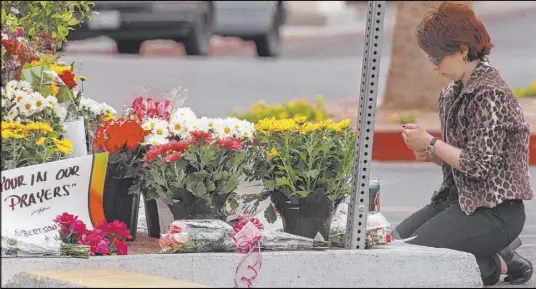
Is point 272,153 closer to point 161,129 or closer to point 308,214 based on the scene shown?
point 308,214

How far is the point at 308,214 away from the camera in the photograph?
5.50m

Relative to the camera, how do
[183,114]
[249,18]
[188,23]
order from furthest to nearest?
[249,18], [188,23], [183,114]

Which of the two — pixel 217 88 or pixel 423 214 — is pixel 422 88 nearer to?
pixel 217 88

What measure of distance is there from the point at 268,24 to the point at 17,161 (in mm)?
15020

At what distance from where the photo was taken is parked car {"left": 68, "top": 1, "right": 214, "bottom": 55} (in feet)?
59.6

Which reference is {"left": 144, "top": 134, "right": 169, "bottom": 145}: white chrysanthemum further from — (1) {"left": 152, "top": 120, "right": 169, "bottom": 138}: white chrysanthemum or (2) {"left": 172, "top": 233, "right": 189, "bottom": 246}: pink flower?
(2) {"left": 172, "top": 233, "right": 189, "bottom": 246}: pink flower

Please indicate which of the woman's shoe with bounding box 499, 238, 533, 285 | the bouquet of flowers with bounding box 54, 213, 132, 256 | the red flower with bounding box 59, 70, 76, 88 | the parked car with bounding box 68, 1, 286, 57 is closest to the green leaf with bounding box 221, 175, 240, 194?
the bouquet of flowers with bounding box 54, 213, 132, 256

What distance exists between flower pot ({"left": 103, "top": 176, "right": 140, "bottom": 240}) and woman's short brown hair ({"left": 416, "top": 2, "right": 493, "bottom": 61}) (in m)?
1.36

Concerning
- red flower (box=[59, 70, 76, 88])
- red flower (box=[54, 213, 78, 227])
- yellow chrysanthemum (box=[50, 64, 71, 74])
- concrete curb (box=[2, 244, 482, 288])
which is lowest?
concrete curb (box=[2, 244, 482, 288])

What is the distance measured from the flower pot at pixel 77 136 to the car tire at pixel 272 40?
14.7 meters

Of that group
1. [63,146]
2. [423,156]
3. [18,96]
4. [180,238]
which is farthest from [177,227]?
[423,156]

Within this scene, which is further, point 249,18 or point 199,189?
point 249,18

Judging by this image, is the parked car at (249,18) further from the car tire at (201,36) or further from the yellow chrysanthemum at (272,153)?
the yellow chrysanthemum at (272,153)

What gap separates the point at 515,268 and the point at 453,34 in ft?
3.48
